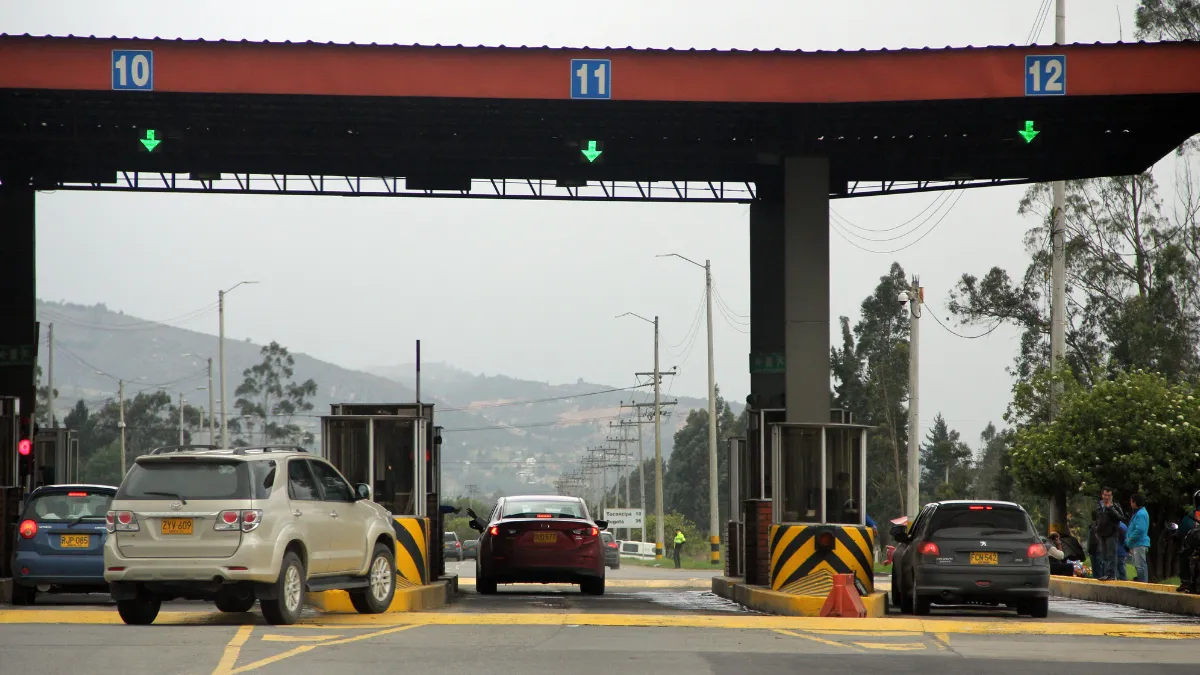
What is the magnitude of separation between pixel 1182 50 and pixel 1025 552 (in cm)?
670

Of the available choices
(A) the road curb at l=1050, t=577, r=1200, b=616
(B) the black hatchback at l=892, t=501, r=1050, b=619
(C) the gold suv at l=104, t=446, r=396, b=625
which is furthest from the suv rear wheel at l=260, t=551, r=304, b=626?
(A) the road curb at l=1050, t=577, r=1200, b=616

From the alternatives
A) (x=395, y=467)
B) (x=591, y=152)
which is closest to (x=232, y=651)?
(x=395, y=467)

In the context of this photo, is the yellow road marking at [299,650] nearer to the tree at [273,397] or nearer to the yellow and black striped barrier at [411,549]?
the yellow and black striped barrier at [411,549]

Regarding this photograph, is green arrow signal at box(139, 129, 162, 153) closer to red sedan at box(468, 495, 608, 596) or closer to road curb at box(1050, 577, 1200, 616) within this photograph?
red sedan at box(468, 495, 608, 596)

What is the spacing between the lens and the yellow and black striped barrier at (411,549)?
1878 cm

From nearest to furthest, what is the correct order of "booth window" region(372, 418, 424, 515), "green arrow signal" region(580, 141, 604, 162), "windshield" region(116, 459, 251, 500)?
"windshield" region(116, 459, 251, 500)
"booth window" region(372, 418, 424, 515)
"green arrow signal" region(580, 141, 604, 162)

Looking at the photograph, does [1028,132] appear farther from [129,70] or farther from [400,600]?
[129,70]

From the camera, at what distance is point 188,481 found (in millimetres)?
13875

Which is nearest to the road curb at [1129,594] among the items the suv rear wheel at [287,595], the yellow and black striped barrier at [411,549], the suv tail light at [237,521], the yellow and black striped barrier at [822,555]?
the yellow and black striped barrier at [822,555]

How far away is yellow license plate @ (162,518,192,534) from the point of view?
13.7 metres

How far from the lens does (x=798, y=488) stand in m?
21.0

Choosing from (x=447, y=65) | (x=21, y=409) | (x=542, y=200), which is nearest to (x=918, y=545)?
(x=447, y=65)

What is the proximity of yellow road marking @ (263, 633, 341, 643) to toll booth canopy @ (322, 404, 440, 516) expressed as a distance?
26.3 ft

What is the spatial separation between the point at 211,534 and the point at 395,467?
831cm
